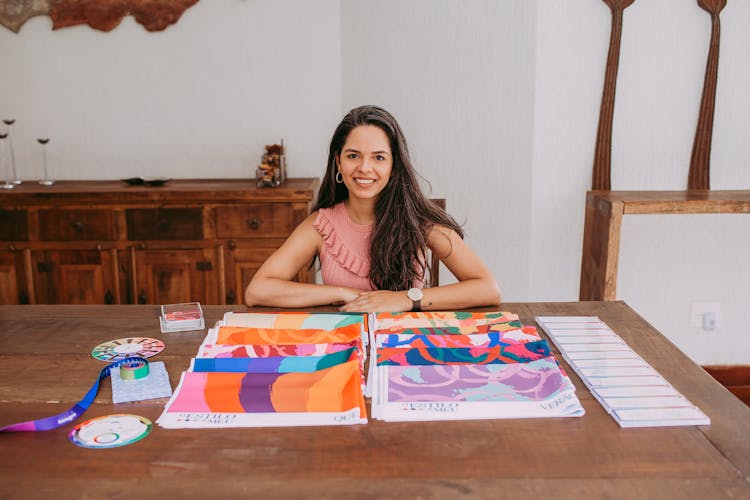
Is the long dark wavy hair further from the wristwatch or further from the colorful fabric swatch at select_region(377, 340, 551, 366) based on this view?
the colorful fabric swatch at select_region(377, 340, 551, 366)

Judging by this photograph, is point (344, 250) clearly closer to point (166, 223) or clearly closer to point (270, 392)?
point (270, 392)

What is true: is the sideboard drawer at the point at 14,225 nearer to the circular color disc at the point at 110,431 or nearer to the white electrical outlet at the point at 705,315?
the circular color disc at the point at 110,431

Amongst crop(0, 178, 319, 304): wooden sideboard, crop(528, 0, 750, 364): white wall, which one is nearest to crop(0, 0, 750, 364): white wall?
crop(528, 0, 750, 364): white wall

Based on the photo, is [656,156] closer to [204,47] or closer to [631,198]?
[631,198]

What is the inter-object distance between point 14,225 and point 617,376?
2.65 m

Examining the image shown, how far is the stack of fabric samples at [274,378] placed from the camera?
107cm

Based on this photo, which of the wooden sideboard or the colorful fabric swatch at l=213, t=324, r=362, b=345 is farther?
the wooden sideboard

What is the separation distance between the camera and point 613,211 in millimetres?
2641

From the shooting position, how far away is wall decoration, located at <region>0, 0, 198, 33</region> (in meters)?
3.19

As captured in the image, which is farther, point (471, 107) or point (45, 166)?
point (45, 166)

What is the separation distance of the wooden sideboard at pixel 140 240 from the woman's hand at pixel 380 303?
4.28ft

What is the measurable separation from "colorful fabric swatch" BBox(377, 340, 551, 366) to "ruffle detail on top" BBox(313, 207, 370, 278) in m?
0.71

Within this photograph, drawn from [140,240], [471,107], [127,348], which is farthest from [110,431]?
[471,107]

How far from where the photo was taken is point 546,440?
100cm
